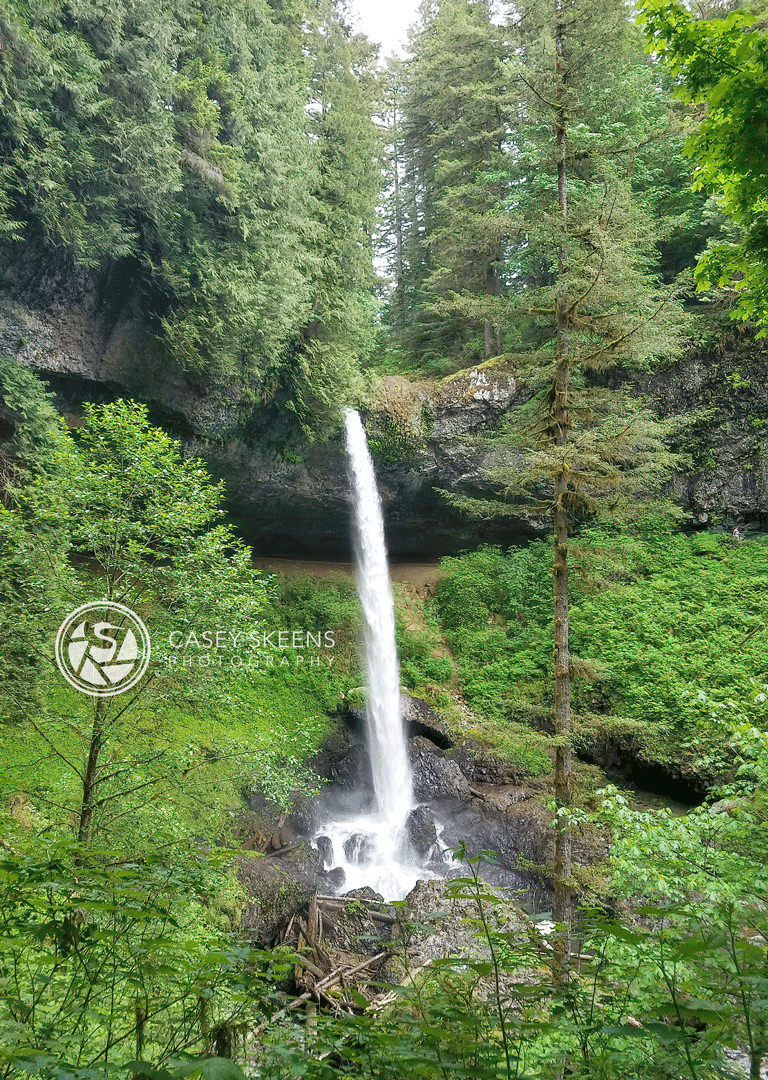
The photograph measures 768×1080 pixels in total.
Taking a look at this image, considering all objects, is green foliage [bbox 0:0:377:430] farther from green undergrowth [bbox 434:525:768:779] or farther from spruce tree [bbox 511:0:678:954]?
green undergrowth [bbox 434:525:768:779]

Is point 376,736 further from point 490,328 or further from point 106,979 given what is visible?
point 490,328

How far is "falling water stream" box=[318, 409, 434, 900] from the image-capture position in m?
9.05

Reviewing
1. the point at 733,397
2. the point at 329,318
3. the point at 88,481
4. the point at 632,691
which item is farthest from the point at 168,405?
the point at 733,397

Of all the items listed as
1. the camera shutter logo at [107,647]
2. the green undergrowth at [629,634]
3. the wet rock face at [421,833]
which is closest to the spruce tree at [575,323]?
the green undergrowth at [629,634]

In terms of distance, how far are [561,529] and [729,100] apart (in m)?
4.17

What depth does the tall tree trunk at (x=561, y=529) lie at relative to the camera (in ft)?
19.5

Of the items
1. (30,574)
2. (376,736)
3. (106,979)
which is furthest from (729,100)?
(376,736)

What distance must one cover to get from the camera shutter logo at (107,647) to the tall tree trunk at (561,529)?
441cm

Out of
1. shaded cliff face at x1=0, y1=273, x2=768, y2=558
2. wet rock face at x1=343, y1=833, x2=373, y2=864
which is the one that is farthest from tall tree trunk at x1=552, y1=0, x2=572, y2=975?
wet rock face at x1=343, y1=833, x2=373, y2=864

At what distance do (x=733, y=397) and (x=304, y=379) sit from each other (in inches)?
387

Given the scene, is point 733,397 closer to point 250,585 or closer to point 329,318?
point 329,318

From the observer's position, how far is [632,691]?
976 centimetres

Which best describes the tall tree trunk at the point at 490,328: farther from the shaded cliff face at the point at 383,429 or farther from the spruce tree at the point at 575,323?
the spruce tree at the point at 575,323

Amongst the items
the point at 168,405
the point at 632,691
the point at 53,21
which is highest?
the point at 53,21
